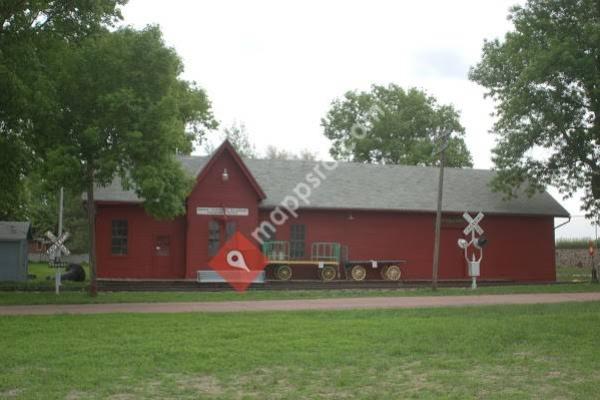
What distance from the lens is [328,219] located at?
31781mm

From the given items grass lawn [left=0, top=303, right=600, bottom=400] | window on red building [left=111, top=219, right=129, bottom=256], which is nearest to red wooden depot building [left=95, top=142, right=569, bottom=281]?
window on red building [left=111, top=219, right=129, bottom=256]

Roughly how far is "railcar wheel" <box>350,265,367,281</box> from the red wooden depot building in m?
0.89

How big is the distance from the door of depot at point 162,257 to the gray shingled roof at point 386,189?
3004mm

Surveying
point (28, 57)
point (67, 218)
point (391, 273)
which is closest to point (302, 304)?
point (28, 57)

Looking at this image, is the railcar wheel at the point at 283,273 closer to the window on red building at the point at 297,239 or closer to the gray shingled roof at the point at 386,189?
the window on red building at the point at 297,239

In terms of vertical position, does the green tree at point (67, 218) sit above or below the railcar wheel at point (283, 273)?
above

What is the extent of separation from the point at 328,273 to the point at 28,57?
15.9 meters

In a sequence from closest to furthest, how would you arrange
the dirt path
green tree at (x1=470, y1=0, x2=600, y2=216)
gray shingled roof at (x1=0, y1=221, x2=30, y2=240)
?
the dirt path, green tree at (x1=470, y1=0, x2=600, y2=216), gray shingled roof at (x1=0, y1=221, x2=30, y2=240)

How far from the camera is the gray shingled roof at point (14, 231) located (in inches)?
1277

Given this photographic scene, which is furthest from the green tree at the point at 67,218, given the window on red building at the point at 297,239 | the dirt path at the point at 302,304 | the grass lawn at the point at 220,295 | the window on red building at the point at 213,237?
the dirt path at the point at 302,304

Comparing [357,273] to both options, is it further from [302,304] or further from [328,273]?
[302,304]

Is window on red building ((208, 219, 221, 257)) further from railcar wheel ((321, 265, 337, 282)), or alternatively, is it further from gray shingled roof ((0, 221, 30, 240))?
gray shingled roof ((0, 221, 30, 240))

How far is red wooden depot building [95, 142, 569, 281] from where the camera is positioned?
97.0ft

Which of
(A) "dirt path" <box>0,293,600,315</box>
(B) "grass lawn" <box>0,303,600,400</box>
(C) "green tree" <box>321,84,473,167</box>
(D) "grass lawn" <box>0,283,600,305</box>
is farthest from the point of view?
(C) "green tree" <box>321,84,473,167</box>
